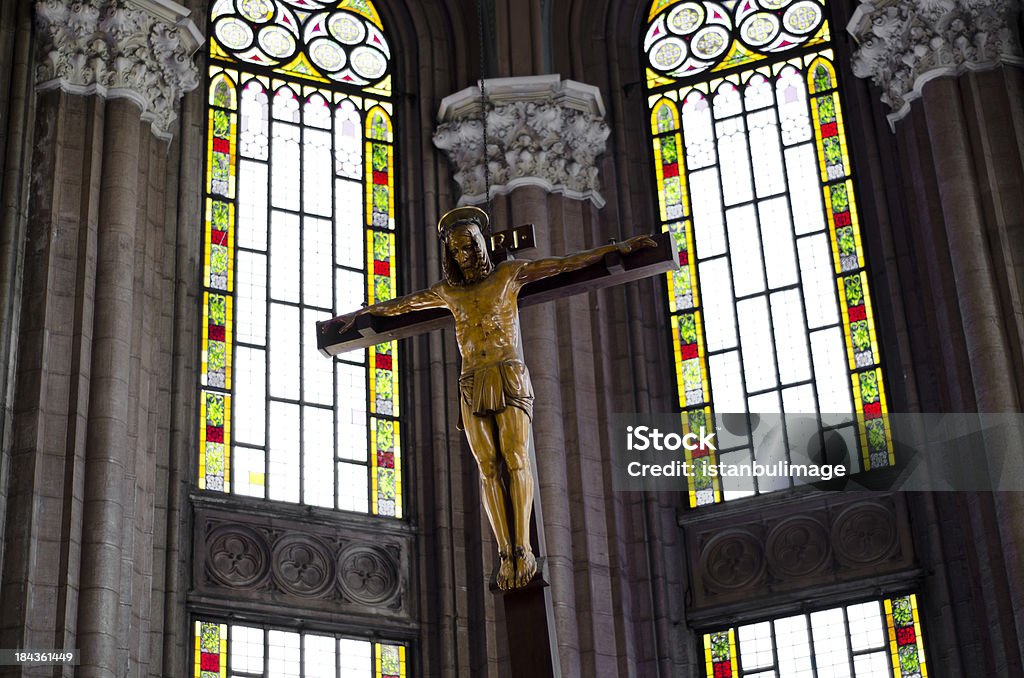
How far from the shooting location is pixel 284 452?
20.0m

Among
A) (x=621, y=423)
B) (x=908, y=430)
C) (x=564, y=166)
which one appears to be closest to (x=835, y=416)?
(x=908, y=430)

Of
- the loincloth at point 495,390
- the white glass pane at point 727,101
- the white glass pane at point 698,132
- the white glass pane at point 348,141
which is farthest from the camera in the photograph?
the white glass pane at point 727,101

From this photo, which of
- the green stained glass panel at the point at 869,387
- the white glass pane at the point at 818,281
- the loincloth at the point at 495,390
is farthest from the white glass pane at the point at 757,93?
the loincloth at the point at 495,390

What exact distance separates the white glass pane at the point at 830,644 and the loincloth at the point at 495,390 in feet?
23.4

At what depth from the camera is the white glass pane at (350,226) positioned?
70.6ft

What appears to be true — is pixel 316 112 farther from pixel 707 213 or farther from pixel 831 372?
→ pixel 831 372

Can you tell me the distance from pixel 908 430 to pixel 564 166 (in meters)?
4.53

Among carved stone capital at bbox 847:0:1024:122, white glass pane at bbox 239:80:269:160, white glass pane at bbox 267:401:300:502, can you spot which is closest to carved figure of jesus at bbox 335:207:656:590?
white glass pane at bbox 267:401:300:502

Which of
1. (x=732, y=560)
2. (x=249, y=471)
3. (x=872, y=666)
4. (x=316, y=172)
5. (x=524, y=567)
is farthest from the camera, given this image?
(x=316, y=172)

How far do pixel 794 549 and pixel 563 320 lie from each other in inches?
126

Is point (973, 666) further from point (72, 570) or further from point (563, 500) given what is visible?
point (72, 570)

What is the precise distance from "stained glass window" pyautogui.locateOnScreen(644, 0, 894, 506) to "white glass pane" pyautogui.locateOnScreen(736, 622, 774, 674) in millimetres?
1427

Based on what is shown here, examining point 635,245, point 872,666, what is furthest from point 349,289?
point 635,245

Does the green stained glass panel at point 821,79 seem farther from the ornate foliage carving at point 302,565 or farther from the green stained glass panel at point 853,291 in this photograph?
the ornate foliage carving at point 302,565
